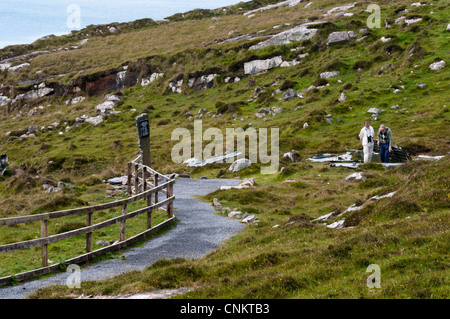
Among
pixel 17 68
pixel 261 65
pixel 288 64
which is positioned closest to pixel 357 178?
pixel 288 64

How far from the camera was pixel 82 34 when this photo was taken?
477 feet

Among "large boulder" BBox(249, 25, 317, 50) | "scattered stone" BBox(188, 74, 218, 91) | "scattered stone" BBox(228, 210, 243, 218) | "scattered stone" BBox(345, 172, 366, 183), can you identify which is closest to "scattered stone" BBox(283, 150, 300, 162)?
"scattered stone" BBox(345, 172, 366, 183)

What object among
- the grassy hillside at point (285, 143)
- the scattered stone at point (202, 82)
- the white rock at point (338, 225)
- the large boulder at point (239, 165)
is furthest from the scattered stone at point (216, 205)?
the scattered stone at point (202, 82)

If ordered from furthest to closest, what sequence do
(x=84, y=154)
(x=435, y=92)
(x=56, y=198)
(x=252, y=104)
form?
(x=252, y=104)
(x=84, y=154)
(x=435, y=92)
(x=56, y=198)

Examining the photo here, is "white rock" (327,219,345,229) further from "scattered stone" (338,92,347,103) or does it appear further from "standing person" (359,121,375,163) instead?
"scattered stone" (338,92,347,103)

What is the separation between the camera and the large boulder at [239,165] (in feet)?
107

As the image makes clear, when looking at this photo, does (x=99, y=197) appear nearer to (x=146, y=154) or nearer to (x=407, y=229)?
(x=146, y=154)

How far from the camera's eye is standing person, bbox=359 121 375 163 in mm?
27000

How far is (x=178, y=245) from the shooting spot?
15.2 meters

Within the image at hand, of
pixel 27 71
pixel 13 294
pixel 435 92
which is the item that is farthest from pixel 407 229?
pixel 27 71

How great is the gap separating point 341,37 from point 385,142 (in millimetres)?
41585

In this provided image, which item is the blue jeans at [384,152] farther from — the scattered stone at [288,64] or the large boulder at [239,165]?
the scattered stone at [288,64]
